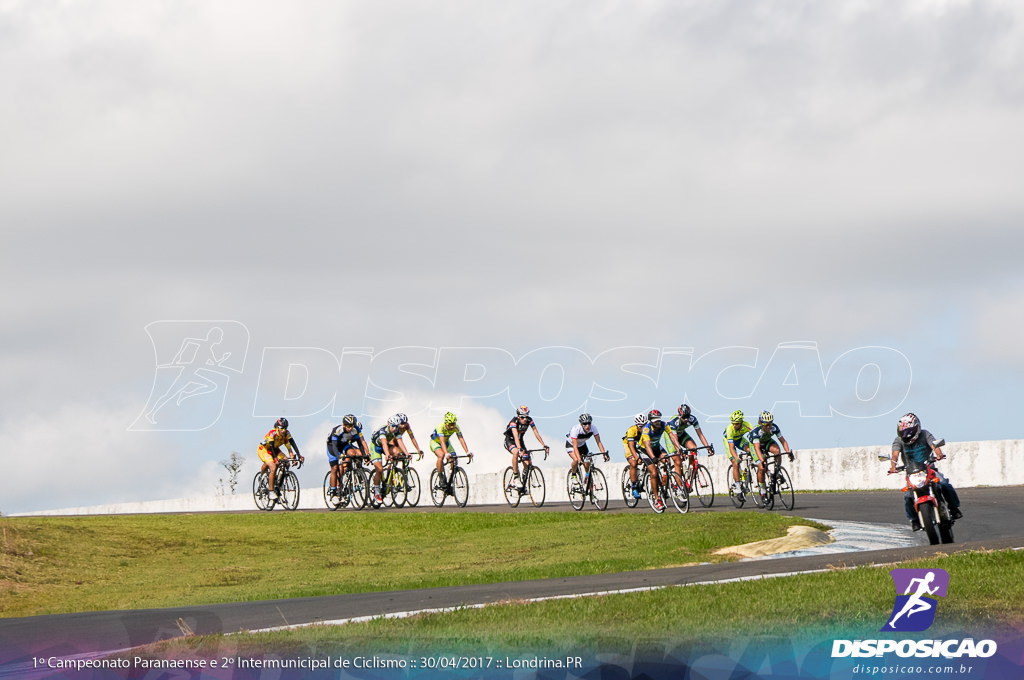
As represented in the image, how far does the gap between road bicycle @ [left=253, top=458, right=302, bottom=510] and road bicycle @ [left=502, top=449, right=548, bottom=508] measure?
648 cm

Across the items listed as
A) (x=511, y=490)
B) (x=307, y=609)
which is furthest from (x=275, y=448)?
(x=307, y=609)

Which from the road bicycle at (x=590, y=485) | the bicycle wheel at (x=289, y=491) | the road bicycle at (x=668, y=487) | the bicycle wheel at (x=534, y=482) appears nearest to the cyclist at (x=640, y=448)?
the road bicycle at (x=668, y=487)

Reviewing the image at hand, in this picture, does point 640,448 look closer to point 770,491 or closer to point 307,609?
point 770,491

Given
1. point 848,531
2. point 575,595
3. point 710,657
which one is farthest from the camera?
point 848,531

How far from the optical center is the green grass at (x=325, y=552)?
720 inches

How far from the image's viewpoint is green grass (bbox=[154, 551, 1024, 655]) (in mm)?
8336

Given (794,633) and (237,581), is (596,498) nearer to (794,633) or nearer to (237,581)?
(237,581)

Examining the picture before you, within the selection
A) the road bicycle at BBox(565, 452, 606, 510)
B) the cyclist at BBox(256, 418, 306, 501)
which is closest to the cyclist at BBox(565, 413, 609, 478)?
the road bicycle at BBox(565, 452, 606, 510)

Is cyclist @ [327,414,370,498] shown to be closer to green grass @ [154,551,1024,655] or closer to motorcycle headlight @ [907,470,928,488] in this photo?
motorcycle headlight @ [907,470,928,488]

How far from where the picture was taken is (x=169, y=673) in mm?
7996

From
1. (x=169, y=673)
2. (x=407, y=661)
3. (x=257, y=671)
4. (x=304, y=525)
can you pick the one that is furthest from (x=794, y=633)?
(x=304, y=525)

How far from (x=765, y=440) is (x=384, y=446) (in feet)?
35.0

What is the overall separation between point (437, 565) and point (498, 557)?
1071 mm

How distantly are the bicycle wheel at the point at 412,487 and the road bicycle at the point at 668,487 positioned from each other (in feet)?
27.2
